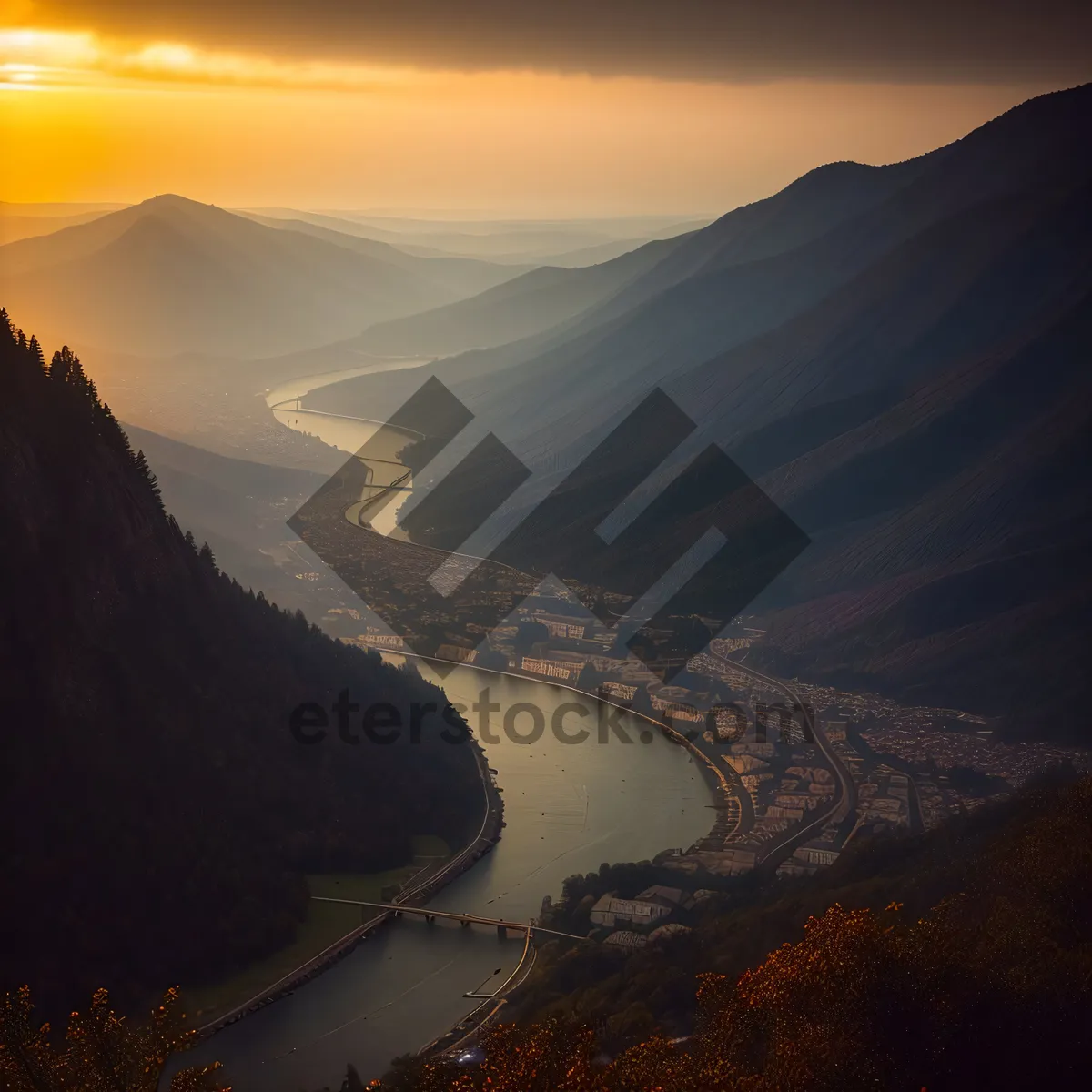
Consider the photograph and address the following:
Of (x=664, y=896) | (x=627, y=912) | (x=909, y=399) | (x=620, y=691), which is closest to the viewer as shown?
(x=627, y=912)

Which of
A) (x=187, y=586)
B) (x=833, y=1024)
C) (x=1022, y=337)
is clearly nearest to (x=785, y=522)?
(x=1022, y=337)

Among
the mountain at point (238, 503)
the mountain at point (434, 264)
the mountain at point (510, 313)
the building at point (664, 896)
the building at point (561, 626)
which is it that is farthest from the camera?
the mountain at point (434, 264)

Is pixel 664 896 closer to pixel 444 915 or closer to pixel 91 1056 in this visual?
pixel 444 915

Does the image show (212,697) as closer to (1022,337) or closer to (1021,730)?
(1021,730)

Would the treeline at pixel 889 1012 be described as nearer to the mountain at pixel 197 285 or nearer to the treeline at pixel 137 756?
the treeline at pixel 137 756

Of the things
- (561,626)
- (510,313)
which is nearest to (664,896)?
(561,626)

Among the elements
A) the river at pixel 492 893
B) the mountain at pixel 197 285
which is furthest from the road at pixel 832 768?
the mountain at pixel 197 285
